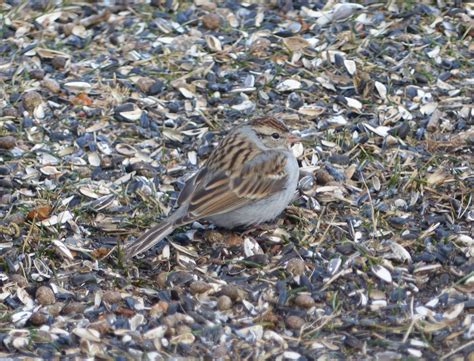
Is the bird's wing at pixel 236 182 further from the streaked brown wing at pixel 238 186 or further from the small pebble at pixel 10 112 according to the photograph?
the small pebble at pixel 10 112

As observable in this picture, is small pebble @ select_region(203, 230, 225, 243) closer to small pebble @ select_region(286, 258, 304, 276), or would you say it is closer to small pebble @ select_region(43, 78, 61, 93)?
small pebble @ select_region(286, 258, 304, 276)

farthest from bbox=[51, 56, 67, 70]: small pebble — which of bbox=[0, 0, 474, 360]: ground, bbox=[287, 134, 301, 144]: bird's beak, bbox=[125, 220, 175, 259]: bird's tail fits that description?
bbox=[125, 220, 175, 259]: bird's tail

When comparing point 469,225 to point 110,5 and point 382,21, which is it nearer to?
point 382,21

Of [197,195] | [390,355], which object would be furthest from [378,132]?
[390,355]

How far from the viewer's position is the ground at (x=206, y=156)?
541cm

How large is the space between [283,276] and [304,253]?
0.27m

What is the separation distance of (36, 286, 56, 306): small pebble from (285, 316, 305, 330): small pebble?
1.25 m

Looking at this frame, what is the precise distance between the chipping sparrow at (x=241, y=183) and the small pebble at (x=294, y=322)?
Answer: 849 mm

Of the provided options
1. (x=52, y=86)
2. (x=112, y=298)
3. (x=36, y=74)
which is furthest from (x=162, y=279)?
(x=36, y=74)

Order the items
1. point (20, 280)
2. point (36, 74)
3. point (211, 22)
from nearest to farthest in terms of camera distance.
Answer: point (20, 280), point (36, 74), point (211, 22)

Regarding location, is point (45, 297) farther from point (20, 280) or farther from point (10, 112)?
point (10, 112)

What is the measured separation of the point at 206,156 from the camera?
22.6 ft

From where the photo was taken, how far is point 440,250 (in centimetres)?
596

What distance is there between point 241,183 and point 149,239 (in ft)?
2.34
